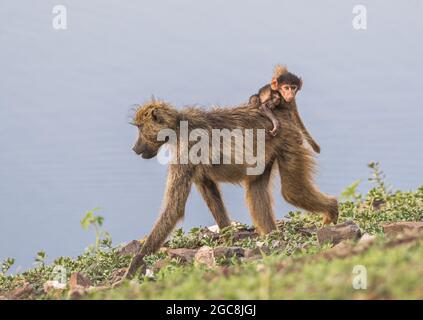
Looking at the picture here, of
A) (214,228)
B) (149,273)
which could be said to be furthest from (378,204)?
(149,273)

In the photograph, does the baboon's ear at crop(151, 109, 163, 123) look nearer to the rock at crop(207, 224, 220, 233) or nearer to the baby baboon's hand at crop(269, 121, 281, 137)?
the baby baboon's hand at crop(269, 121, 281, 137)

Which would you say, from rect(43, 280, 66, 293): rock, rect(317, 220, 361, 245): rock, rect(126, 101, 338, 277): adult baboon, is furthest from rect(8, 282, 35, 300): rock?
rect(317, 220, 361, 245): rock

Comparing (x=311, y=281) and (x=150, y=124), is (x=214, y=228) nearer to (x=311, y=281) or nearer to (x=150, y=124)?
(x=150, y=124)

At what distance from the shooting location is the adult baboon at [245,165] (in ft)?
30.2

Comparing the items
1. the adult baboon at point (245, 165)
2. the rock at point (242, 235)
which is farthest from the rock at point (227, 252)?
the rock at point (242, 235)

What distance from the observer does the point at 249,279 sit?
5.05 meters

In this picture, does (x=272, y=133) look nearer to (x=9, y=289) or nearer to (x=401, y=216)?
(x=401, y=216)

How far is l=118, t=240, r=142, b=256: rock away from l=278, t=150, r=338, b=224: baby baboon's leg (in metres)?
2.03

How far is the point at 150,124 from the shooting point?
30.1 ft

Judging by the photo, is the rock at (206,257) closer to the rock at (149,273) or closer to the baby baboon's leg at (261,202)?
the rock at (149,273)

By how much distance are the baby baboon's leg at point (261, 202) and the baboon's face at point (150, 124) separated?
4.42 feet

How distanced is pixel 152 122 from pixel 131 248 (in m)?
1.66

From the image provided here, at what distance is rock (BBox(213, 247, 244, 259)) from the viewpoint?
7.86m
